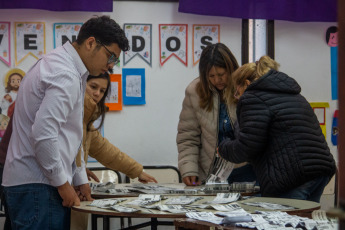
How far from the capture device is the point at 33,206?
2.13m

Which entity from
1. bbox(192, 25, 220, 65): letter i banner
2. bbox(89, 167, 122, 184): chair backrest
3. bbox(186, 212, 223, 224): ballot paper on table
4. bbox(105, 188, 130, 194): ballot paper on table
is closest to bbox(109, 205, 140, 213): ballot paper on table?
bbox(186, 212, 223, 224): ballot paper on table

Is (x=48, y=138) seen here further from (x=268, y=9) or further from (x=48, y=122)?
(x=268, y=9)

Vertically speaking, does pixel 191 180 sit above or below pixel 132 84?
below

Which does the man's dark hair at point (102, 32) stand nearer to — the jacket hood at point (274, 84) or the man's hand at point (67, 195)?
the man's hand at point (67, 195)

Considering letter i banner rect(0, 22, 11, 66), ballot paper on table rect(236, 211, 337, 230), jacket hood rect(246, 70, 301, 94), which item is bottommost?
ballot paper on table rect(236, 211, 337, 230)

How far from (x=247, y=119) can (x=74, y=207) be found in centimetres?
97

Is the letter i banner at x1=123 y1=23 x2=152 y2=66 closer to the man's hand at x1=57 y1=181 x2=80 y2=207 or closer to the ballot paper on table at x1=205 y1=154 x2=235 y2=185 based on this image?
the ballot paper on table at x1=205 y1=154 x2=235 y2=185

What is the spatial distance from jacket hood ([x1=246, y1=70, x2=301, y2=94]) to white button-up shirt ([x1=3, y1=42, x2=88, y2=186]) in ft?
3.02

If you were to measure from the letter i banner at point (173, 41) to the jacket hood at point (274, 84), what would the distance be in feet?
6.88

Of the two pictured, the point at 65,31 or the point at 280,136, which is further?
the point at 65,31

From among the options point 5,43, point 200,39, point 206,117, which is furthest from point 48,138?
point 200,39

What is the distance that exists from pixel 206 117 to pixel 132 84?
1.39m

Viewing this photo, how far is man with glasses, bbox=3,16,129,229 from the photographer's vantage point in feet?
6.79

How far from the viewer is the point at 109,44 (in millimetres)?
2312
